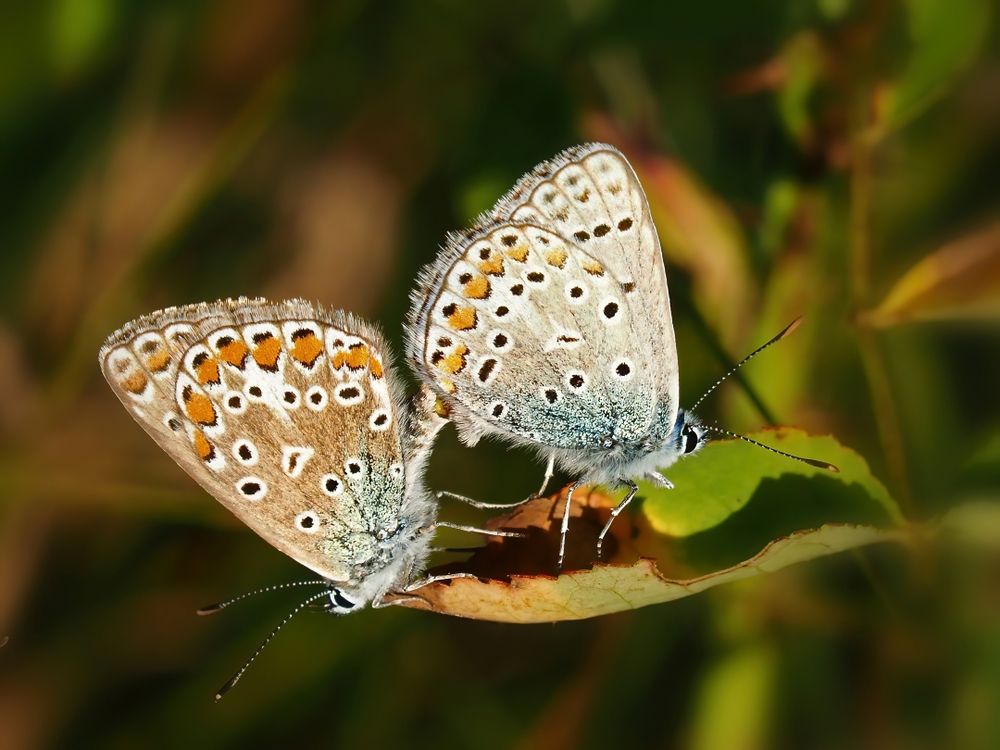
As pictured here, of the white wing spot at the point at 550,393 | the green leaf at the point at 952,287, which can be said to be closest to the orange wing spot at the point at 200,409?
A: the white wing spot at the point at 550,393

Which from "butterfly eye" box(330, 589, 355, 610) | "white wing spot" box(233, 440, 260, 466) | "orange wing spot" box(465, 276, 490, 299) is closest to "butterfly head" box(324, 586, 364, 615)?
"butterfly eye" box(330, 589, 355, 610)

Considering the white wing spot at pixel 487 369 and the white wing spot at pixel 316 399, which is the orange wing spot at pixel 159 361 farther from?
the white wing spot at pixel 487 369

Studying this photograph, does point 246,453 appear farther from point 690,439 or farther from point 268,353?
point 690,439

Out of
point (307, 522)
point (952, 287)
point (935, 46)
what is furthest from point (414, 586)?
point (935, 46)

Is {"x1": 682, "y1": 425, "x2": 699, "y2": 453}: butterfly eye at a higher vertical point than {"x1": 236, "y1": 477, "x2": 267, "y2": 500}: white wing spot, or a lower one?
higher

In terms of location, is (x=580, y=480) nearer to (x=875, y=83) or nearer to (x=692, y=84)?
(x=875, y=83)

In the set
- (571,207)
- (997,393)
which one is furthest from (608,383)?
(997,393)

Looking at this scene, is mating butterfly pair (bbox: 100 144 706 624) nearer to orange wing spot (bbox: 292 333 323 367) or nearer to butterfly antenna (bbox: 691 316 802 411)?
orange wing spot (bbox: 292 333 323 367)
